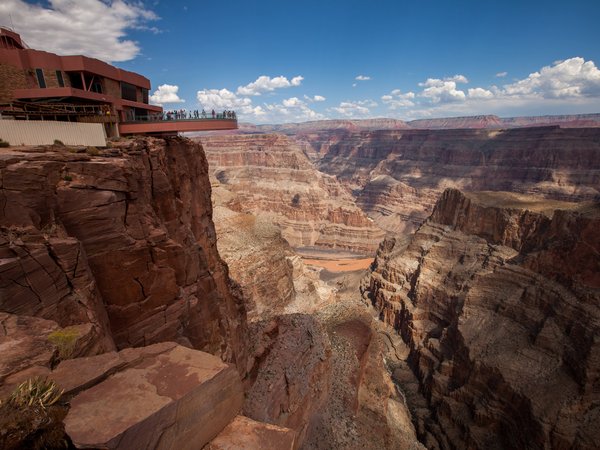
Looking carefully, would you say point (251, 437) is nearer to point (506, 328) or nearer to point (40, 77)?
point (40, 77)

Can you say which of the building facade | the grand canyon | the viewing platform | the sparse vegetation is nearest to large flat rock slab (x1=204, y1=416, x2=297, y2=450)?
the grand canyon

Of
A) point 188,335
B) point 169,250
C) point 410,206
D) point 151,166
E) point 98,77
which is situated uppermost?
point 98,77

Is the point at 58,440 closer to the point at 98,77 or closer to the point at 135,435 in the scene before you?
the point at 135,435

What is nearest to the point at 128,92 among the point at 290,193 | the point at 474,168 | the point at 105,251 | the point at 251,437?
the point at 105,251

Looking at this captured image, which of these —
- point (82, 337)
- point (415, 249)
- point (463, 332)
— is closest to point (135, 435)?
point (82, 337)

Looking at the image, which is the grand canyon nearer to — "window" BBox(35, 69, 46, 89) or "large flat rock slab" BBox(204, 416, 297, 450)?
"large flat rock slab" BBox(204, 416, 297, 450)

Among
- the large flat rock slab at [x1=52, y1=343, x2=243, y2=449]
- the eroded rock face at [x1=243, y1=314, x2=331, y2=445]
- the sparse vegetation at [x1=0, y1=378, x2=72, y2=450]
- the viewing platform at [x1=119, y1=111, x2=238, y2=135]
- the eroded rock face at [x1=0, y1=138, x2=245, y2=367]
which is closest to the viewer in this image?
the sparse vegetation at [x1=0, y1=378, x2=72, y2=450]

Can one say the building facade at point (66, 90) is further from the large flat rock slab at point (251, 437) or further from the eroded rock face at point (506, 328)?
the eroded rock face at point (506, 328)
